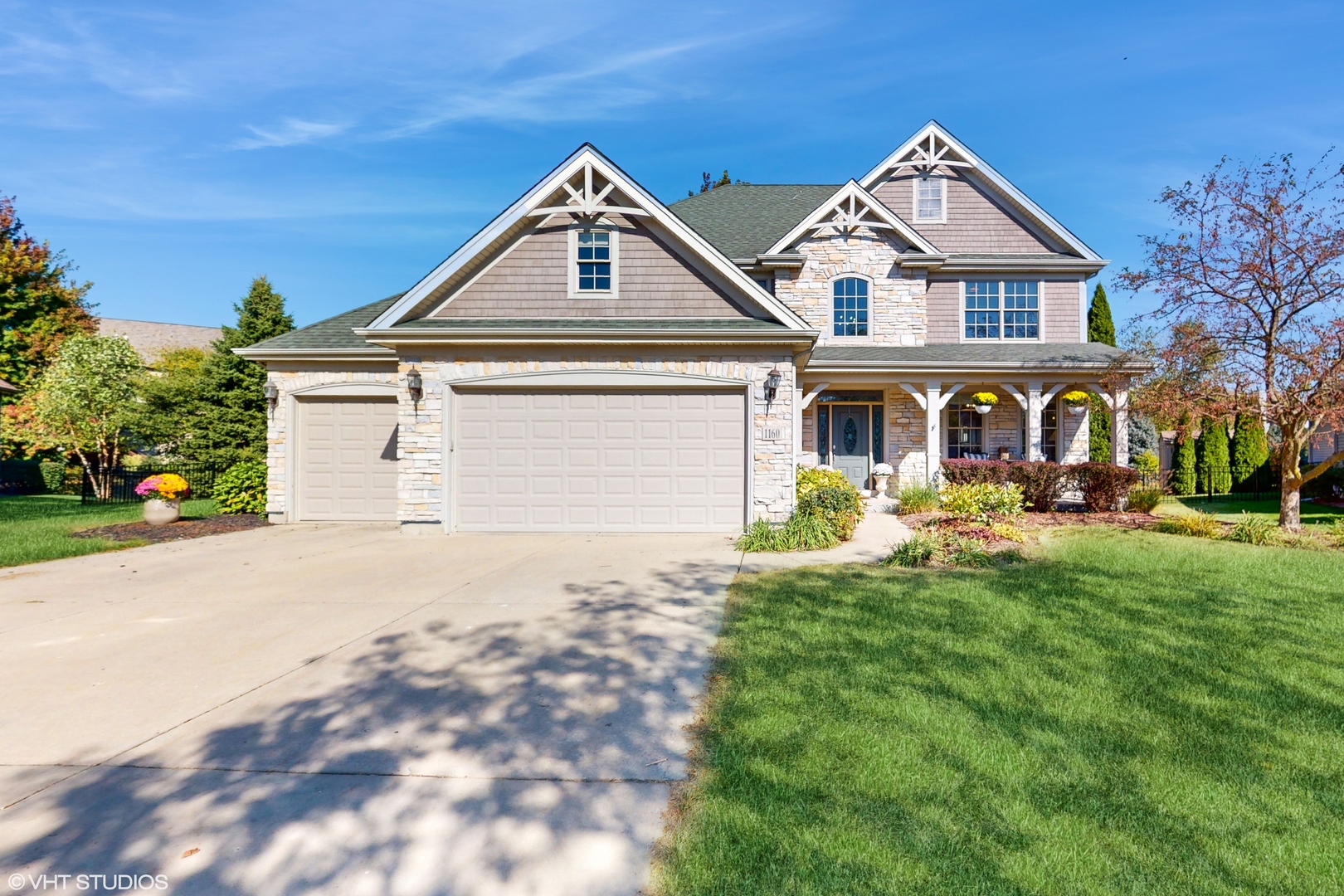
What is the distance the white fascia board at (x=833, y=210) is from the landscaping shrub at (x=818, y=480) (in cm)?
650

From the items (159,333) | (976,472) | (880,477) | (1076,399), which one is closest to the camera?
(976,472)

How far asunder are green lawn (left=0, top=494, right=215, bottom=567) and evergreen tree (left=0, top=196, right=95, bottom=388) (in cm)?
1198

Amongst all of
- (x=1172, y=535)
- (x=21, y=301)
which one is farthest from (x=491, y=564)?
(x=21, y=301)

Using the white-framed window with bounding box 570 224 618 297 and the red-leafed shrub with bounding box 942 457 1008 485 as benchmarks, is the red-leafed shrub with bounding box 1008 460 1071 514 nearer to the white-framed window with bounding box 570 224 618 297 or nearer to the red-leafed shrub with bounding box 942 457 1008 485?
the red-leafed shrub with bounding box 942 457 1008 485

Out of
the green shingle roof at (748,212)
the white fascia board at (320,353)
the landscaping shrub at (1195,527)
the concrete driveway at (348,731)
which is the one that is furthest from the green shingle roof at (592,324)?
the landscaping shrub at (1195,527)

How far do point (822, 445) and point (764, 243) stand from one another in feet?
18.8

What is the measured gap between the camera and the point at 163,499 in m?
12.2

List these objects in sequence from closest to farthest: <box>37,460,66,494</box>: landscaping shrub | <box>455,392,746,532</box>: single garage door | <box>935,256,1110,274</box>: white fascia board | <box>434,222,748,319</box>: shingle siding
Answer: <box>455,392,746,532</box>: single garage door, <box>434,222,748,319</box>: shingle siding, <box>935,256,1110,274</box>: white fascia board, <box>37,460,66,494</box>: landscaping shrub

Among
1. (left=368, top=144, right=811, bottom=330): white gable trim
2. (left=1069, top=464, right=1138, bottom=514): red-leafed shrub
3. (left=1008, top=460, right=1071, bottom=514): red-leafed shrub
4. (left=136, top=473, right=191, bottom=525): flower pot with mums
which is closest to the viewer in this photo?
(left=368, top=144, right=811, bottom=330): white gable trim

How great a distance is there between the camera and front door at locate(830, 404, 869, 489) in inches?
695

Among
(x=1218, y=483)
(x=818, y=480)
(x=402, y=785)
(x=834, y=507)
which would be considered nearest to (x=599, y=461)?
(x=834, y=507)

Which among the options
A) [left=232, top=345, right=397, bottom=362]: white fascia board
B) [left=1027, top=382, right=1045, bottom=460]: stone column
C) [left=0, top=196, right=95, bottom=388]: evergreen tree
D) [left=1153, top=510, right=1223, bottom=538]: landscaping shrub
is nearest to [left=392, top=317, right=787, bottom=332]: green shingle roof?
[left=232, top=345, right=397, bottom=362]: white fascia board

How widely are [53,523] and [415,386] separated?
776cm

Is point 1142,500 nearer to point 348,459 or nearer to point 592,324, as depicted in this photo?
point 592,324
